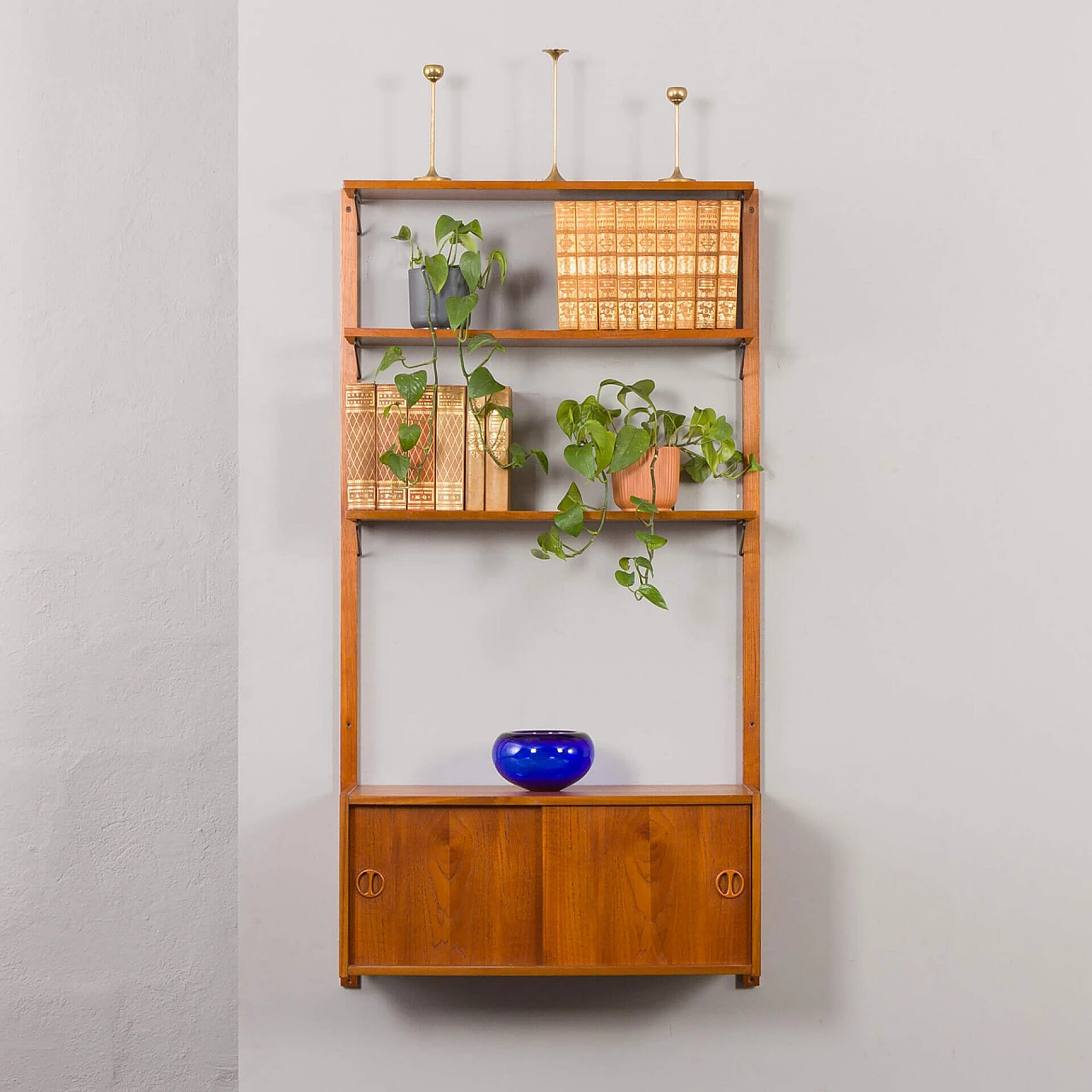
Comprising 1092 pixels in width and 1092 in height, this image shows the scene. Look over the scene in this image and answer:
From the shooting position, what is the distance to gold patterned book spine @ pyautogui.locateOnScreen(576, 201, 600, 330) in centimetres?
215

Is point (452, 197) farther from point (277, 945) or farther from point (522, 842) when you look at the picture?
point (277, 945)

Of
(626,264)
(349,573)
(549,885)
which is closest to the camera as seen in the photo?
(549,885)

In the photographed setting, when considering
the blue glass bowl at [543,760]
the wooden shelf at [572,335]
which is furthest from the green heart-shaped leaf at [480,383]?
the blue glass bowl at [543,760]

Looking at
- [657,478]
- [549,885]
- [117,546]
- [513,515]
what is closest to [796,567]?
[657,478]

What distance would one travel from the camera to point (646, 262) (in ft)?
7.09

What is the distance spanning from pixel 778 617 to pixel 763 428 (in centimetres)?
42

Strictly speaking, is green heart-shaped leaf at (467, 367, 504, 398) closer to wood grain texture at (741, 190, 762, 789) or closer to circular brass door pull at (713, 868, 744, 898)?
wood grain texture at (741, 190, 762, 789)

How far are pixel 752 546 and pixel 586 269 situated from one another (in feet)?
2.25

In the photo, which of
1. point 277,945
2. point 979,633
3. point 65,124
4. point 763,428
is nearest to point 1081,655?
point 979,633

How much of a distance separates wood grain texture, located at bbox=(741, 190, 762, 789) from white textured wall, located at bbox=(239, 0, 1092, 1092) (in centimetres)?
6

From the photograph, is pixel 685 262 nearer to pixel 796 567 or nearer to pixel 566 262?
pixel 566 262

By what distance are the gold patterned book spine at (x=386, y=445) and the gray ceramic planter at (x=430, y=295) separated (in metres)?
0.16

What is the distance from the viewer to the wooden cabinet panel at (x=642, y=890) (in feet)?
6.78

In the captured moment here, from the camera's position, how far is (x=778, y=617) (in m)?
2.32
